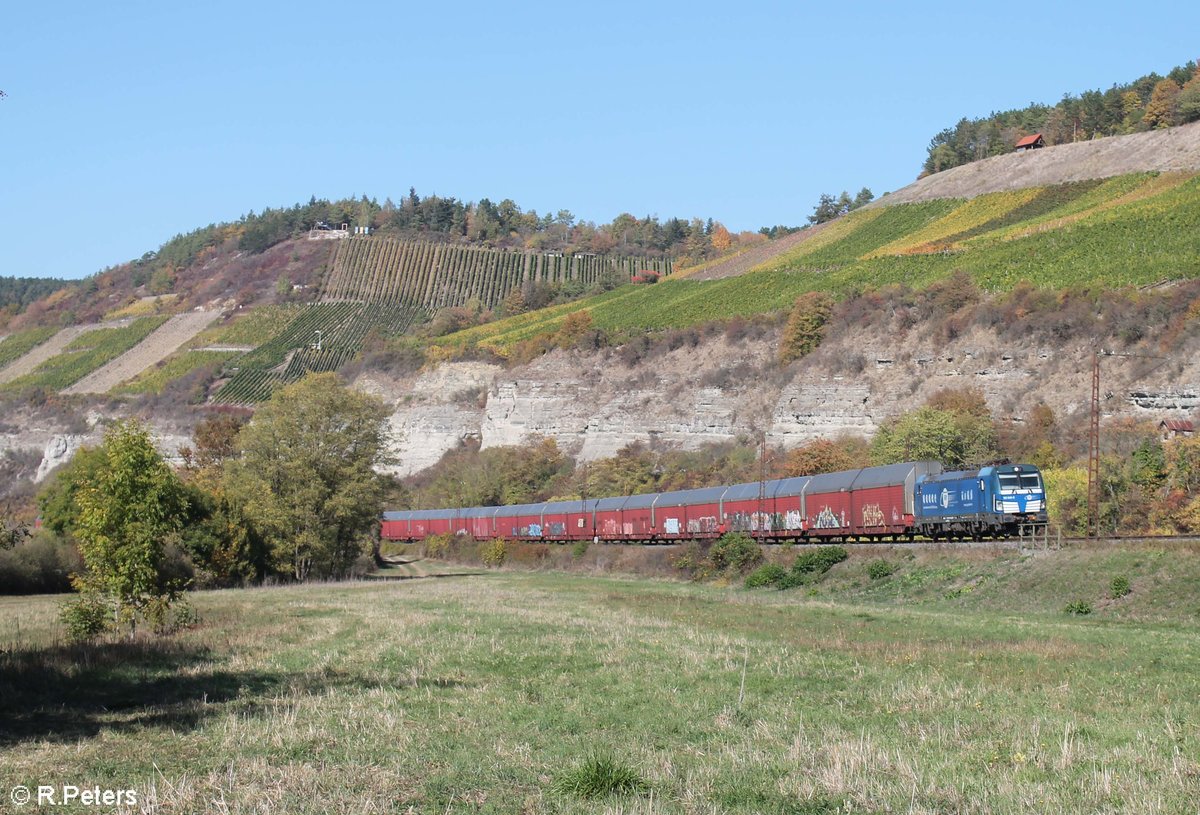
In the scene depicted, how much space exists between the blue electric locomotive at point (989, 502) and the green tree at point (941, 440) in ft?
63.9

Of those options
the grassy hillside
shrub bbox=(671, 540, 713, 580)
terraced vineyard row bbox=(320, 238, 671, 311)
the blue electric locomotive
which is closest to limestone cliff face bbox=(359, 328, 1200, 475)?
the grassy hillside

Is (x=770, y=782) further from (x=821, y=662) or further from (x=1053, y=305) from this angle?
(x=1053, y=305)

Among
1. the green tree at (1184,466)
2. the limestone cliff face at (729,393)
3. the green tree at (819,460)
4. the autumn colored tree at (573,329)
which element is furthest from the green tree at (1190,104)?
the green tree at (1184,466)

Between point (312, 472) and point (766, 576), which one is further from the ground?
point (312, 472)

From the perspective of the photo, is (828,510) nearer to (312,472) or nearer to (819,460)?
(819,460)

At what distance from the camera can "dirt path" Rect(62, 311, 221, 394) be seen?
16104 cm

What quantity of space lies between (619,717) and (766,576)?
112 feet

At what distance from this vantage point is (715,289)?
435 feet

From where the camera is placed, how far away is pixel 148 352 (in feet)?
573

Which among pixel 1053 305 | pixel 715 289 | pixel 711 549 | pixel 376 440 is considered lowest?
pixel 711 549

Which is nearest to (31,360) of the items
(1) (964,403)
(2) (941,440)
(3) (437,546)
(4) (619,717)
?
(3) (437,546)

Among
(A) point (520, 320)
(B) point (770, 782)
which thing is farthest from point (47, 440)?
(B) point (770, 782)

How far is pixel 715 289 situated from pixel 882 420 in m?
52.4

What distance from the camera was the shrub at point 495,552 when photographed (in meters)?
75.3
